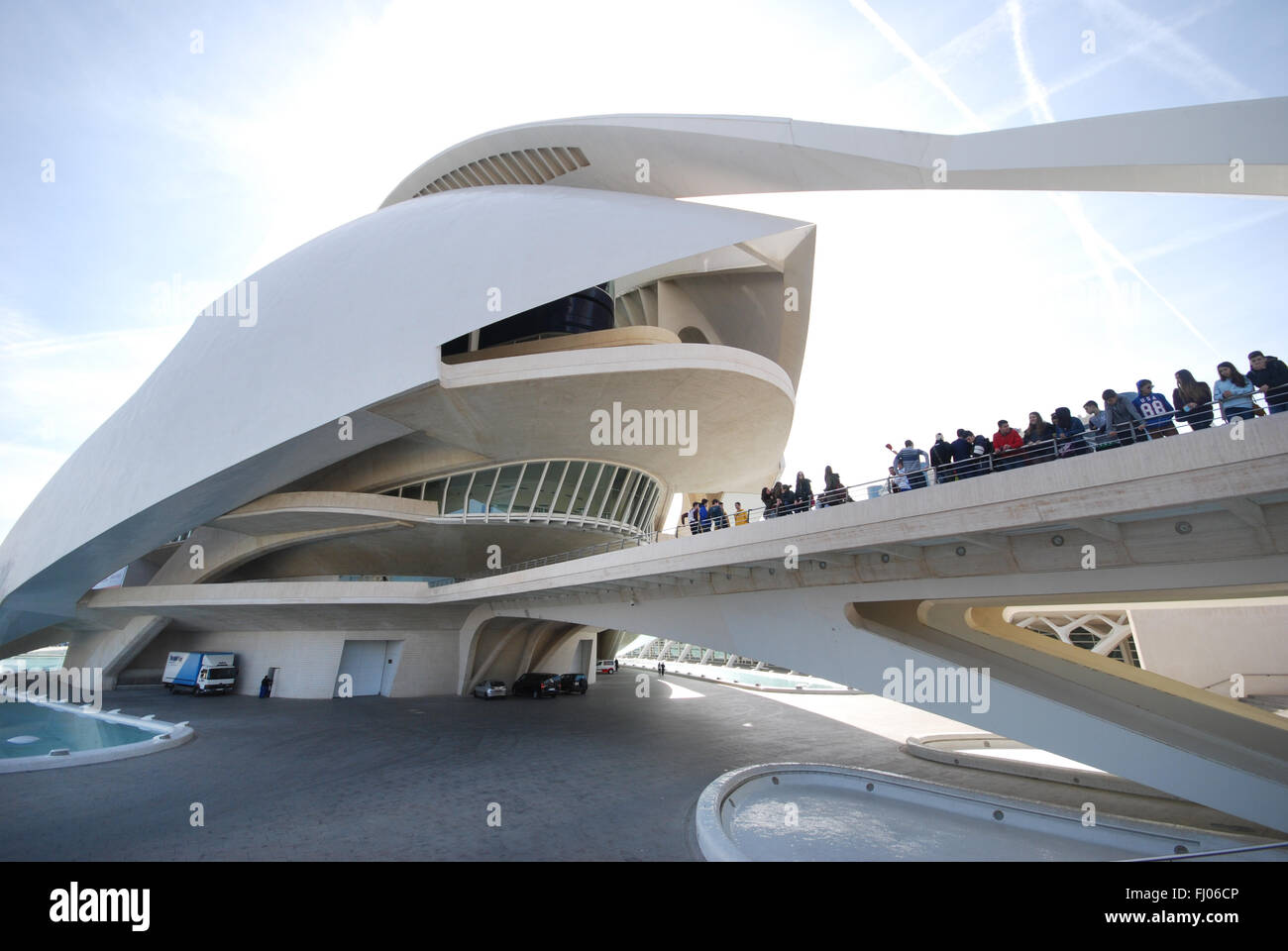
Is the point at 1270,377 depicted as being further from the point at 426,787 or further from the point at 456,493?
the point at 456,493

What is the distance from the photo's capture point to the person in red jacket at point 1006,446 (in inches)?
287

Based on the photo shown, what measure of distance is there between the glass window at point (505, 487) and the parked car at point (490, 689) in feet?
24.2

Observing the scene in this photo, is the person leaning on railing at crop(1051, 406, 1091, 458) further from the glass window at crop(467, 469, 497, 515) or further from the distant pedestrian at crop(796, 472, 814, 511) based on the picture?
the glass window at crop(467, 469, 497, 515)

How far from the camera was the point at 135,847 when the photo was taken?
7.43 m

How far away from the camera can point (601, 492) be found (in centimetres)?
2400

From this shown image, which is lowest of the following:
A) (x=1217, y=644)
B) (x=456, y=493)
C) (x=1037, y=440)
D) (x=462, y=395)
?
(x=1217, y=644)

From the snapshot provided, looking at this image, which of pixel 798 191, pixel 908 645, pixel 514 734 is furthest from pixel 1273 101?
pixel 514 734

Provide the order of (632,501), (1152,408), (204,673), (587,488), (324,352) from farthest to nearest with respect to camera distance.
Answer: (632,501) < (204,673) < (587,488) < (324,352) < (1152,408)

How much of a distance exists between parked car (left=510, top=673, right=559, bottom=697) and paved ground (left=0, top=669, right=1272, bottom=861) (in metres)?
5.37

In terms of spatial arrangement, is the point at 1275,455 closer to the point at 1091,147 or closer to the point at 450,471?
the point at 1091,147

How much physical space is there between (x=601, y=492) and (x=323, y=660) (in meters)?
13.2

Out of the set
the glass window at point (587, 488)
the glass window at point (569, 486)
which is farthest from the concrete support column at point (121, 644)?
the glass window at point (587, 488)

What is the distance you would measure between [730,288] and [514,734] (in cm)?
2090

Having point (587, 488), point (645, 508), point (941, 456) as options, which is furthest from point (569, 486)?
point (941, 456)
